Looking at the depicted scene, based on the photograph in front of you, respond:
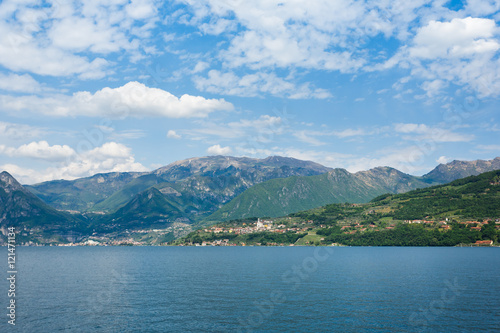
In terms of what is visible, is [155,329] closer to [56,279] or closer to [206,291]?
[206,291]

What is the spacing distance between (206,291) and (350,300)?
36770mm

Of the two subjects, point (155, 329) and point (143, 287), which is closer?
point (155, 329)

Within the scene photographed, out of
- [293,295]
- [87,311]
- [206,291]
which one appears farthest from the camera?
[206,291]

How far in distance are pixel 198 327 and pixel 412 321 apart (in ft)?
123

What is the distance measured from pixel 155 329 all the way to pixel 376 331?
119ft

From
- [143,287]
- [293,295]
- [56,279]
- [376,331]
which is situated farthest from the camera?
[56,279]

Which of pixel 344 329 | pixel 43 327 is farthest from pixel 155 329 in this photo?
pixel 344 329

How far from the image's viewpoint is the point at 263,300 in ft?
260

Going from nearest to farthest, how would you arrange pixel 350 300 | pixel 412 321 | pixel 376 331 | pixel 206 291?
pixel 376 331
pixel 412 321
pixel 350 300
pixel 206 291

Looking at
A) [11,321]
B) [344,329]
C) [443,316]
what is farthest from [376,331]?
[11,321]

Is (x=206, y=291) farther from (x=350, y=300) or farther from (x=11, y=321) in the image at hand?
(x=11, y=321)

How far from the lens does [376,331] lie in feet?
185

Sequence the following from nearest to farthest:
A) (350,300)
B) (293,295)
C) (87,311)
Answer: (87,311) → (350,300) → (293,295)

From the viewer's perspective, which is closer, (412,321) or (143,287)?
(412,321)
